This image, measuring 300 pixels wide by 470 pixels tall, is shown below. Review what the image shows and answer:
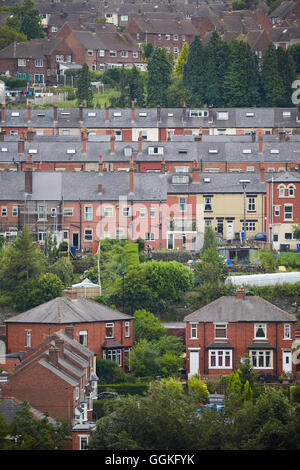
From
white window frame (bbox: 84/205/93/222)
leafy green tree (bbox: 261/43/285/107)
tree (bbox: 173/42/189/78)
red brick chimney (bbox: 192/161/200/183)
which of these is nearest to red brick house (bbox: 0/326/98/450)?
white window frame (bbox: 84/205/93/222)

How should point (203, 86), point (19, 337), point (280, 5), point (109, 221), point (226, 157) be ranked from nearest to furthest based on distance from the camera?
1. point (19, 337)
2. point (109, 221)
3. point (226, 157)
4. point (203, 86)
5. point (280, 5)

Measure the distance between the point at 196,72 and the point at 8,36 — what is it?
21.6 meters

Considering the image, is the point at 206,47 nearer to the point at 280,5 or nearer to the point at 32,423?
the point at 280,5

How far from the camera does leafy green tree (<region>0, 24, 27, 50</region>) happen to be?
144125mm

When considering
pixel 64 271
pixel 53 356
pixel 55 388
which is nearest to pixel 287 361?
pixel 53 356

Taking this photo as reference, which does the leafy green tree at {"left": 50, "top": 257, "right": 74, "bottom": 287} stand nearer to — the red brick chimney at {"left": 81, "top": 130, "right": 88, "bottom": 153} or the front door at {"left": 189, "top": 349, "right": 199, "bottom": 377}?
the front door at {"left": 189, "top": 349, "right": 199, "bottom": 377}

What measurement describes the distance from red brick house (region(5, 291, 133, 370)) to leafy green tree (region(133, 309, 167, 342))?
0.83m

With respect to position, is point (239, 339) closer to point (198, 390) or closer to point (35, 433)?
point (198, 390)

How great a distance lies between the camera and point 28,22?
150250mm

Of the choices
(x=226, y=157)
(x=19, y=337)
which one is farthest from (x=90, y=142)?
(x=19, y=337)

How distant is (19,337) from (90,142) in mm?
35984

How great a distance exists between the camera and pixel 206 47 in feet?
435

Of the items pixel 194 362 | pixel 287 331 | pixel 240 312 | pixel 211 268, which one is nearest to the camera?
pixel 194 362
